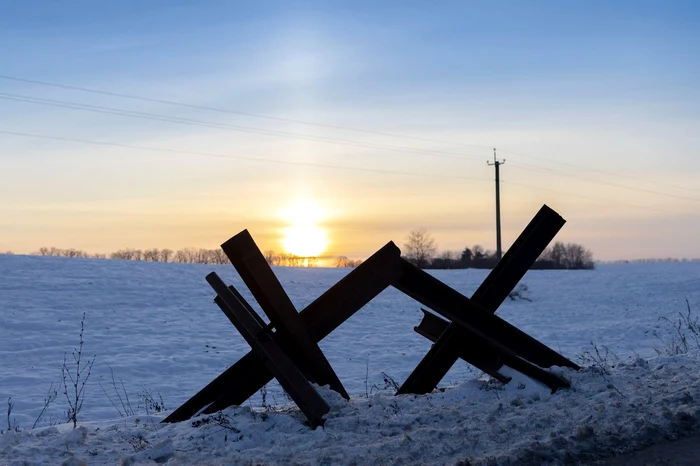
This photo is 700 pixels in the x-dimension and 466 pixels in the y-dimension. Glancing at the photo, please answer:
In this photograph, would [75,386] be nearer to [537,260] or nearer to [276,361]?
[276,361]

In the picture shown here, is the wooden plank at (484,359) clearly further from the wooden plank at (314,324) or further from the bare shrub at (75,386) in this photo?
the bare shrub at (75,386)

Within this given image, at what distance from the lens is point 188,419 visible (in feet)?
19.1

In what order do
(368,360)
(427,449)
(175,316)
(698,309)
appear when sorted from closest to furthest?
(427,449), (368,360), (175,316), (698,309)

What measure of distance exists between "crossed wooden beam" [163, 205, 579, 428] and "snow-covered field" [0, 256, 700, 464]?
0.26m

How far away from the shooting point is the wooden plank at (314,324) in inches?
232

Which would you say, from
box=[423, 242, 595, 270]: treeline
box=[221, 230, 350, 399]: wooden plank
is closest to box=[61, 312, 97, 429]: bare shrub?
box=[221, 230, 350, 399]: wooden plank

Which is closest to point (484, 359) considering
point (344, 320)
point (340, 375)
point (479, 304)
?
point (479, 304)

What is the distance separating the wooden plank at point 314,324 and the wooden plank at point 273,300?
0.13m

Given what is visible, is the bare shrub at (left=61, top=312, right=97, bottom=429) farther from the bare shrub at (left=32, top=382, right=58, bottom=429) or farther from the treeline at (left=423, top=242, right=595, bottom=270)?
the treeline at (left=423, top=242, right=595, bottom=270)

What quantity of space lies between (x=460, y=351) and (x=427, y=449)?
6.02 feet

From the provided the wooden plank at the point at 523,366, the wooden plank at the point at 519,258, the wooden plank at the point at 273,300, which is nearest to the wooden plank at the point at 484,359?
the wooden plank at the point at 523,366

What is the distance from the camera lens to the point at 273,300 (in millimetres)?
5660

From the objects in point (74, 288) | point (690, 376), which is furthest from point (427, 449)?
point (74, 288)

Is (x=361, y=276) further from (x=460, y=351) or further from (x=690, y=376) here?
(x=690, y=376)
